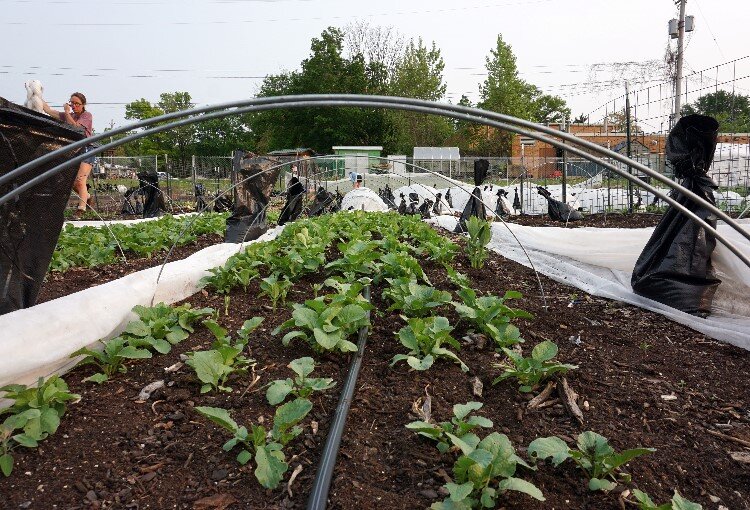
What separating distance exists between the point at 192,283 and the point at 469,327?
7.18ft

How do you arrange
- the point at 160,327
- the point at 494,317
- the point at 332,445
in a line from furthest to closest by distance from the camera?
the point at 494,317 → the point at 160,327 → the point at 332,445

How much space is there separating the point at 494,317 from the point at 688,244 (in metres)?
1.89

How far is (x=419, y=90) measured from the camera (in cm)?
3934

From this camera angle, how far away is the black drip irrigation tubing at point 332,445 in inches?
62.7

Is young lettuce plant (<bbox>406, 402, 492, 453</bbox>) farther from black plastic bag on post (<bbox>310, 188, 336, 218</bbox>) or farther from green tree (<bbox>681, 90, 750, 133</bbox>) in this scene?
black plastic bag on post (<bbox>310, 188, 336, 218</bbox>)

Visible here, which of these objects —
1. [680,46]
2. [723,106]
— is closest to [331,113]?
[680,46]

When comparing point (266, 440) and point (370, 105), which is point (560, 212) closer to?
point (266, 440)

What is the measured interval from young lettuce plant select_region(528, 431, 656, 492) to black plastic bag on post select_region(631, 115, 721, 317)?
8.26ft

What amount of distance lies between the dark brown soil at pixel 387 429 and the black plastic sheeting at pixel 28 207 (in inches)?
47.0

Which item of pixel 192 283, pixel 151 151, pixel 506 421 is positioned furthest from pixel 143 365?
pixel 151 151

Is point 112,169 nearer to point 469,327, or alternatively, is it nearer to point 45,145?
point 45,145

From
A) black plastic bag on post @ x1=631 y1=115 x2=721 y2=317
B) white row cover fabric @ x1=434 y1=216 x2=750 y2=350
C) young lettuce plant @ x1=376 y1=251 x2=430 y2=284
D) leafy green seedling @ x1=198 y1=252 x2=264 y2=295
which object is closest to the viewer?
white row cover fabric @ x1=434 y1=216 x2=750 y2=350

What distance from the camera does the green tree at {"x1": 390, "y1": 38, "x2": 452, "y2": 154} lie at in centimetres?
3950

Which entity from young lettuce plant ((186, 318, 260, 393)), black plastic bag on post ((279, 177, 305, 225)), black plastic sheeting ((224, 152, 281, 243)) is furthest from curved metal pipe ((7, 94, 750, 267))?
black plastic bag on post ((279, 177, 305, 225))
